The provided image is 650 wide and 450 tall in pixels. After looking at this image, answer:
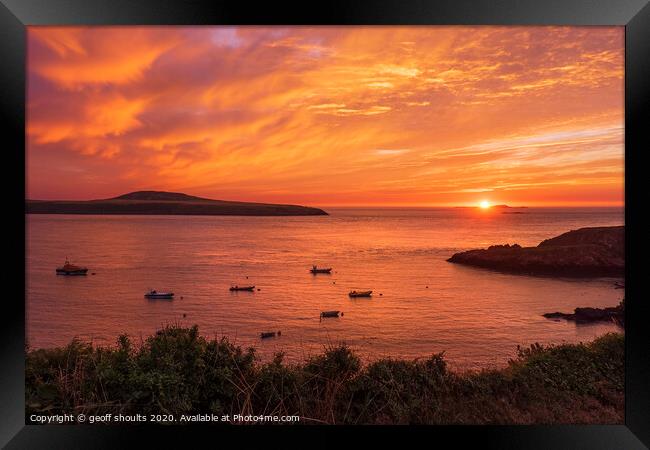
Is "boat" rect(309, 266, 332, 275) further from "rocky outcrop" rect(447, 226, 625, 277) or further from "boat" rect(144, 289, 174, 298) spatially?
"rocky outcrop" rect(447, 226, 625, 277)

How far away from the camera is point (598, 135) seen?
16.2 feet

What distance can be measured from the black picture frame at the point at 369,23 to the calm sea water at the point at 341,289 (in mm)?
706

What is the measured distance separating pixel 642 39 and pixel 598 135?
283cm

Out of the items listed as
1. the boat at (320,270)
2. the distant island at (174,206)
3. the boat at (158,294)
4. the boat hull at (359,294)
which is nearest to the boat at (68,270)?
the boat at (158,294)

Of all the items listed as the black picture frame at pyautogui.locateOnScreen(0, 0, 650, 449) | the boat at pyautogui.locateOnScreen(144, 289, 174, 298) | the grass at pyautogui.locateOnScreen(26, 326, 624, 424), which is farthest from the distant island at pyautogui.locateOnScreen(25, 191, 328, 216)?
the boat at pyautogui.locateOnScreen(144, 289, 174, 298)

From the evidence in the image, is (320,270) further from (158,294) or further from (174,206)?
(174,206)

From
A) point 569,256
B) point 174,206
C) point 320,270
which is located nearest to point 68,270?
point 174,206

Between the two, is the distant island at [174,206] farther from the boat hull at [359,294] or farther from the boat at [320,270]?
the boat at [320,270]

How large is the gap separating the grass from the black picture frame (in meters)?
0.28

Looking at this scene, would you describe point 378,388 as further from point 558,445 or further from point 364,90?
point 364,90

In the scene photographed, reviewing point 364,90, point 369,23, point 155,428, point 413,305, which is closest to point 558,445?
point 155,428

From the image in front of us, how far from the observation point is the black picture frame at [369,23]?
248 cm

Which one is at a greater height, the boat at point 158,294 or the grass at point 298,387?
the grass at point 298,387

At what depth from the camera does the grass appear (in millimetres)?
2771
